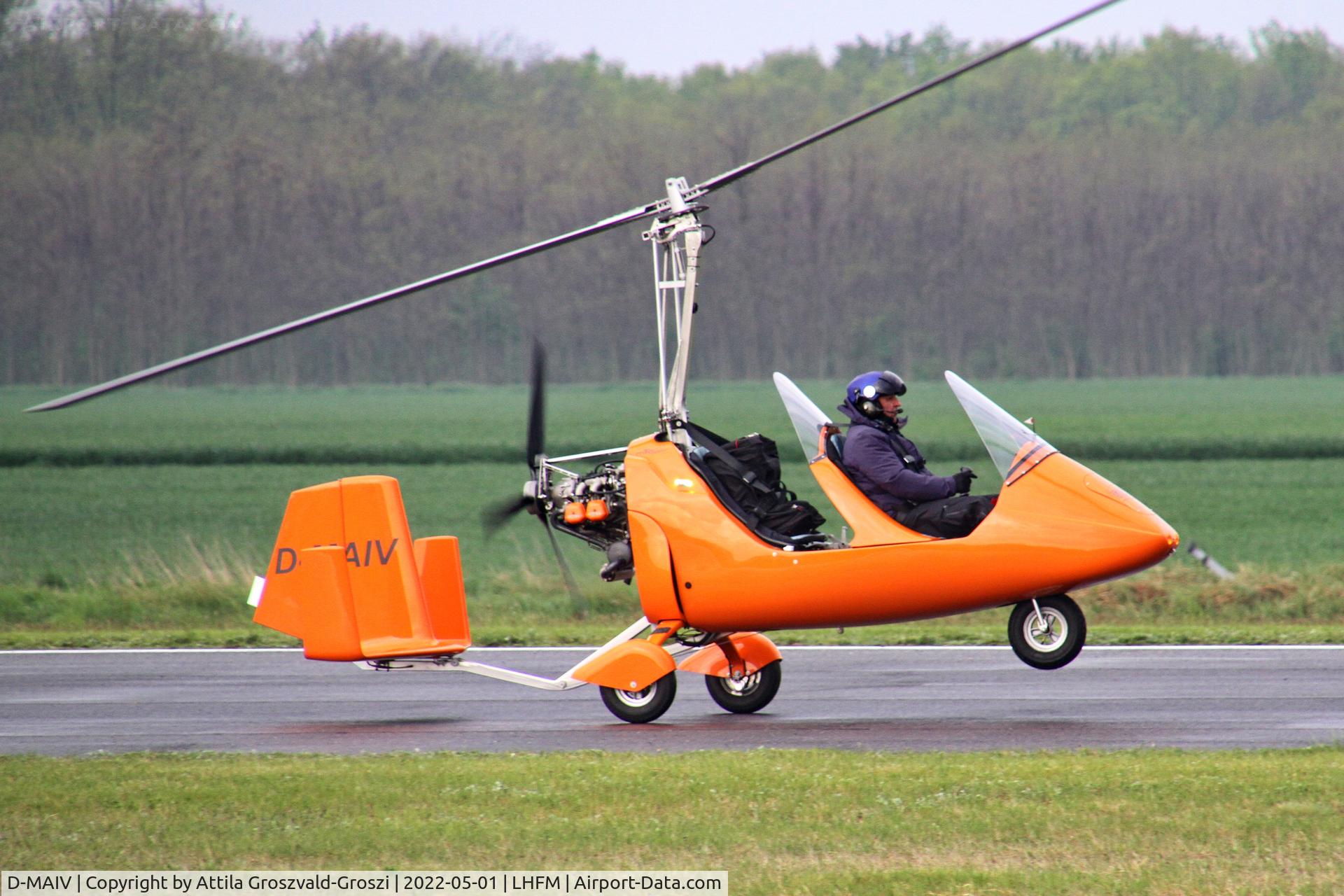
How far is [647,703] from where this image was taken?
9.70m

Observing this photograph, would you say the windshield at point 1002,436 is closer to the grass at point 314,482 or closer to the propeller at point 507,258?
the propeller at point 507,258

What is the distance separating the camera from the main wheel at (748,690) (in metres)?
10.0

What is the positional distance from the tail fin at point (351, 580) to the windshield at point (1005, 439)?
3.57 metres

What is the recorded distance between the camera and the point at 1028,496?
9.08 meters

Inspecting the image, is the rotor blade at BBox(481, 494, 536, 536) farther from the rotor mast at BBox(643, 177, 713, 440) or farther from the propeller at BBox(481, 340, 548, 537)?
the rotor mast at BBox(643, 177, 713, 440)

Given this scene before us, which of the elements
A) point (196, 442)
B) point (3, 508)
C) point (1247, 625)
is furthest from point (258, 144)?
point (1247, 625)

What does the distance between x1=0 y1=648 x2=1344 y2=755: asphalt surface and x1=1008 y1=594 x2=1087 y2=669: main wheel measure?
0.42 meters

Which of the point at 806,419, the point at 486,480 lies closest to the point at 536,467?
the point at 806,419

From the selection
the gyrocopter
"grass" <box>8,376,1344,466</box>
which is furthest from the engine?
"grass" <box>8,376,1344,466</box>

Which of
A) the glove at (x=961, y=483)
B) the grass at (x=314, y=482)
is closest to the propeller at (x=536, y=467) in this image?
the glove at (x=961, y=483)

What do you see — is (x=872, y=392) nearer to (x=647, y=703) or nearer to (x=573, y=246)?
(x=647, y=703)

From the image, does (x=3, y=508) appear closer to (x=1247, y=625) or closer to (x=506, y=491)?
(x=506, y=491)

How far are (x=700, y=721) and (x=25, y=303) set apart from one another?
89.7 m

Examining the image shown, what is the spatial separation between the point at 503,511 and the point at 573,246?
90474 mm
